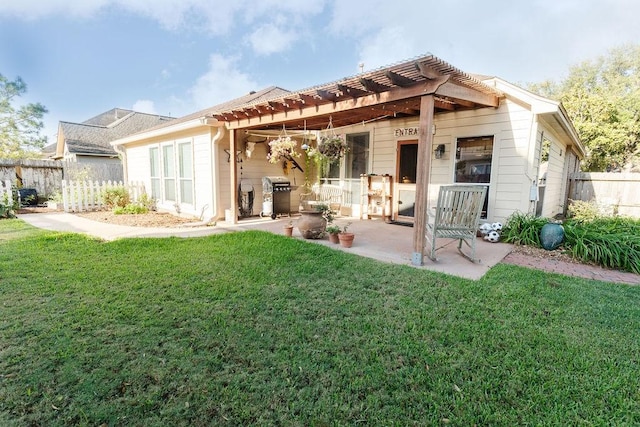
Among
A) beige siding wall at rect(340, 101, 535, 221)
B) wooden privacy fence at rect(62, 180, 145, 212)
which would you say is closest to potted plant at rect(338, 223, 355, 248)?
beige siding wall at rect(340, 101, 535, 221)

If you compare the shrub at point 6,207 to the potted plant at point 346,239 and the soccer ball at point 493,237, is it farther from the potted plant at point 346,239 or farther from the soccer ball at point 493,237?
the soccer ball at point 493,237

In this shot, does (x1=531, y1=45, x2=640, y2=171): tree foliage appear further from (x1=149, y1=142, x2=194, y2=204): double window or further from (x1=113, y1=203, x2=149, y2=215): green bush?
(x1=113, y1=203, x2=149, y2=215): green bush

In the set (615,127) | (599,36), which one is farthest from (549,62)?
(615,127)

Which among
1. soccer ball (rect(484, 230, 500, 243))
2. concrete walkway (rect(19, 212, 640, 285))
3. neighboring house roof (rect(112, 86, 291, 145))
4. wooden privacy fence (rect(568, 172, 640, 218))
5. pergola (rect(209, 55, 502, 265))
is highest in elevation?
neighboring house roof (rect(112, 86, 291, 145))

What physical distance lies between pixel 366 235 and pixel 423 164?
2236 millimetres

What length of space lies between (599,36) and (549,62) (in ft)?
8.22

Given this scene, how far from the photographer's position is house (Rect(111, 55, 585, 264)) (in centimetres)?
401

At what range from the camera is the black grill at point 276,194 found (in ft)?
25.2

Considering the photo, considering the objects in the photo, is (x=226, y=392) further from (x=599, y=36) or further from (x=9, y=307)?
(x=599, y=36)

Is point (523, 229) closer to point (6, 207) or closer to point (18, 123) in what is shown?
point (6, 207)

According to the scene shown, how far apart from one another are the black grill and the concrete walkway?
353 millimetres

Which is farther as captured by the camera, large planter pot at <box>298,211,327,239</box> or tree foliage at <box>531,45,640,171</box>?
tree foliage at <box>531,45,640,171</box>

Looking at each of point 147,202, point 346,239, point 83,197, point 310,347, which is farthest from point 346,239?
point 83,197

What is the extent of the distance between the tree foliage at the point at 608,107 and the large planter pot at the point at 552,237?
1319 centimetres
